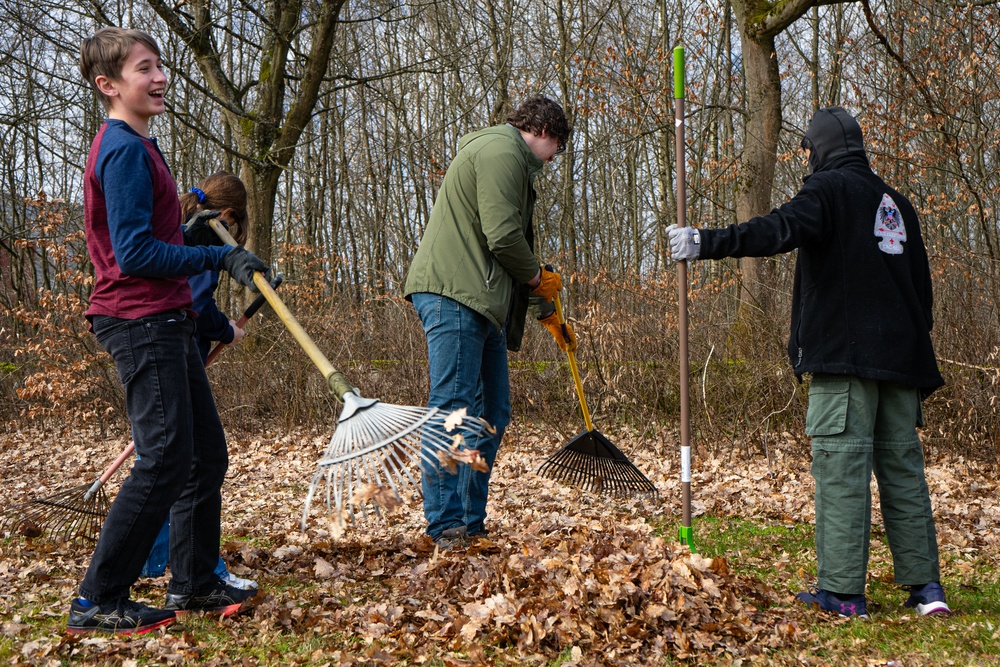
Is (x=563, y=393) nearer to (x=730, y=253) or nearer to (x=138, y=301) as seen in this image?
(x=730, y=253)

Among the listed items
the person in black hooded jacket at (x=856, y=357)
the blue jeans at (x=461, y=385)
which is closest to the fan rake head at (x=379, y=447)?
the blue jeans at (x=461, y=385)

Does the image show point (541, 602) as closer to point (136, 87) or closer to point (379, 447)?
point (379, 447)

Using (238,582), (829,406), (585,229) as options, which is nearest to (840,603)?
(829,406)

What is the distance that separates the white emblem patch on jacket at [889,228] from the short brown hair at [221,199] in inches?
103

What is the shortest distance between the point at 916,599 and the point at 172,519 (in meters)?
2.97

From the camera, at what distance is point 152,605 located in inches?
142

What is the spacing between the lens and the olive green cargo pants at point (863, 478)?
11.1 ft

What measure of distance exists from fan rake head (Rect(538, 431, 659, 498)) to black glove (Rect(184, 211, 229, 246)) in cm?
228

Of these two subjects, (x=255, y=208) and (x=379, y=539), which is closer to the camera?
(x=379, y=539)

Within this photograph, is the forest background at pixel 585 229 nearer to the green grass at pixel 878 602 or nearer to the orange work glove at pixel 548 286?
the green grass at pixel 878 602

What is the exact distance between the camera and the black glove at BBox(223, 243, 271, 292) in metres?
3.11

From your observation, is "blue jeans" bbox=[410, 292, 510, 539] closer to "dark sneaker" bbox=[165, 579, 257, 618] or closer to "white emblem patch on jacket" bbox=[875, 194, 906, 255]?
"dark sneaker" bbox=[165, 579, 257, 618]

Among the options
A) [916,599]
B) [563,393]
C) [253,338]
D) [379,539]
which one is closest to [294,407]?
[253,338]

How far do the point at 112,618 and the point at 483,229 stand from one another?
85.7 inches
